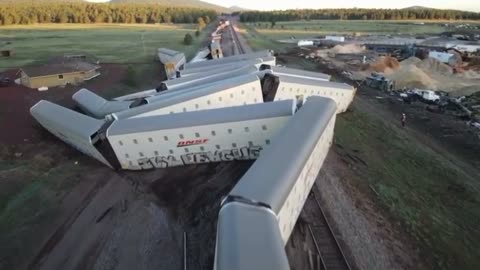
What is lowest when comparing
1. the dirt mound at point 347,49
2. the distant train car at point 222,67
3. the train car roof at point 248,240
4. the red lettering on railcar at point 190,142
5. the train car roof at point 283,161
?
the dirt mound at point 347,49

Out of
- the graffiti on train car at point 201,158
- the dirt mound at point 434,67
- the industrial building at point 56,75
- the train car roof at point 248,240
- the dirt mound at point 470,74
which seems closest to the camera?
the train car roof at point 248,240

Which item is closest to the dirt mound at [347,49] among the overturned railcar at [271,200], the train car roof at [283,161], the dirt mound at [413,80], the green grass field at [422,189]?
the dirt mound at [413,80]

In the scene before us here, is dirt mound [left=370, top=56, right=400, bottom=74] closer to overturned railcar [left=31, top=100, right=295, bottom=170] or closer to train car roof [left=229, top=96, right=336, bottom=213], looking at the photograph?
train car roof [left=229, top=96, right=336, bottom=213]

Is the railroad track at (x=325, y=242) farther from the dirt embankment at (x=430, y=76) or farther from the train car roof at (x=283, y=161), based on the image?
the dirt embankment at (x=430, y=76)

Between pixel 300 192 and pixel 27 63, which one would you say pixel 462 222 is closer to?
pixel 300 192

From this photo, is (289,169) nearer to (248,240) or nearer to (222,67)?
(248,240)

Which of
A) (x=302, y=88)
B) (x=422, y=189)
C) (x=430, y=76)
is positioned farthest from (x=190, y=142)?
(x=430, y=76)
